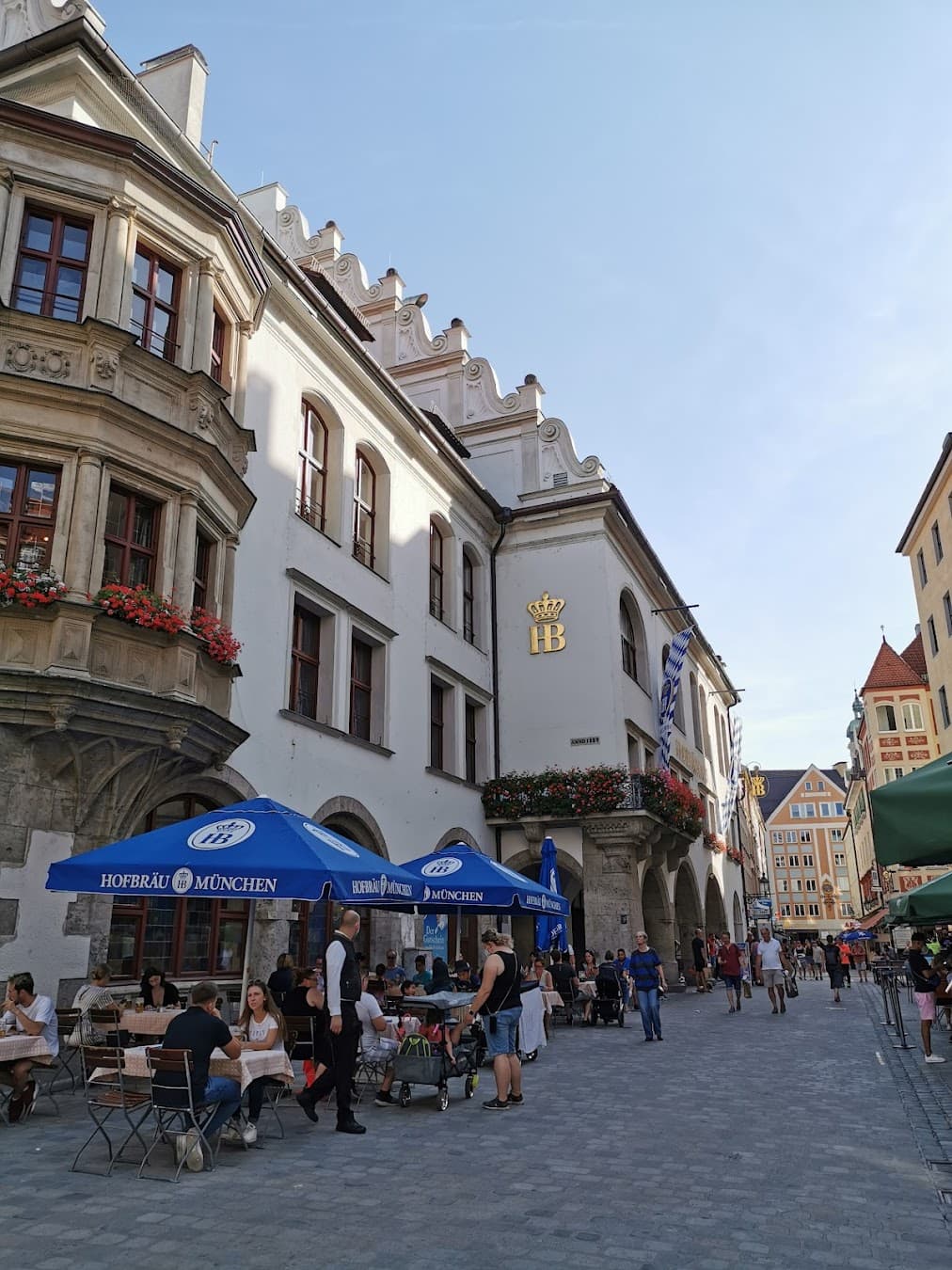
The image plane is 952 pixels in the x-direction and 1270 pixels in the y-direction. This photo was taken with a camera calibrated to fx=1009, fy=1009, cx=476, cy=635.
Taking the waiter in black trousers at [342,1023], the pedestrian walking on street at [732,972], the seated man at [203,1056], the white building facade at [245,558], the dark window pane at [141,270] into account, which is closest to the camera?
the seated man at [203,1056]

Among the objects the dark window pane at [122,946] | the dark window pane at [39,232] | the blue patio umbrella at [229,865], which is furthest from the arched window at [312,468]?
the blue patio umbrella at [229,865]

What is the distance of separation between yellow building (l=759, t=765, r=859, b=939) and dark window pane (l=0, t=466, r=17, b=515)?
98987mm

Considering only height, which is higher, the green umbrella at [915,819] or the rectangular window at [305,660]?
the rectangular window at [305,660]

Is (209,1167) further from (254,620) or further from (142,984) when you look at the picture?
(254,620)

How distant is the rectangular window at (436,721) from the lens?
23078 mm

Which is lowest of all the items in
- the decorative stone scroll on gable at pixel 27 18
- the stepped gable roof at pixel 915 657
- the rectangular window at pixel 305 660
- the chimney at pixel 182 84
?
the rectangular window at pixel 305 660

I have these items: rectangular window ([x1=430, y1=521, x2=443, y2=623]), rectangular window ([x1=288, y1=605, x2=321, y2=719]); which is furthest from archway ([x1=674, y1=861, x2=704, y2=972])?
rectangular window ([x1=288, y1=605, x2=321, y2=719])

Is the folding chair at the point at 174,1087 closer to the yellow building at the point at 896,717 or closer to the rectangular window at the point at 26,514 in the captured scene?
the rectangular window at the point at 26,514

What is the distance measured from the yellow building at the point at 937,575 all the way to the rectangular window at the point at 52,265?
31879 mm

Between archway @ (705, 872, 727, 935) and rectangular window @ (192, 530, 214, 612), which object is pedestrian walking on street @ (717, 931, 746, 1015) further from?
archway @ (705, 872, 727, 935)

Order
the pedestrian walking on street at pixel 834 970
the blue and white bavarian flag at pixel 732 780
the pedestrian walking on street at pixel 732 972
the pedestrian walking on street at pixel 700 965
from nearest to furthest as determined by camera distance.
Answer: the pedestrian walking on street at pixel 732 972 → the pedestrian walking on street at pixel 834 970 → the pedestrian walking on street at pixel 700 965 → the blue and white bavarian flag at pixel 732 780

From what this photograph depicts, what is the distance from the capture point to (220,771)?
1418 centimetres

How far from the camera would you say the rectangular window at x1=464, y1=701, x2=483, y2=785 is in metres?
25.0

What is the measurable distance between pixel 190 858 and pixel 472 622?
17.7 m
